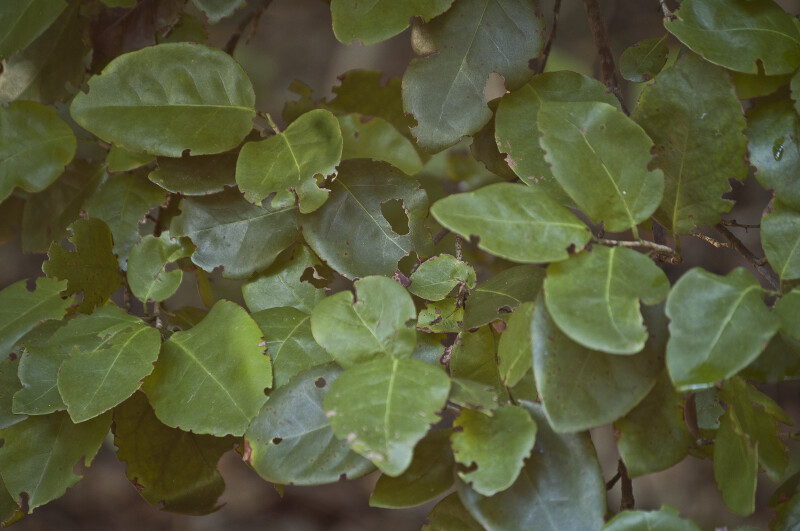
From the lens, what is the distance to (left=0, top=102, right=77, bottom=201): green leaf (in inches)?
34.6

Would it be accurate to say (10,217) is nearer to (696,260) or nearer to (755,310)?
(755,310)

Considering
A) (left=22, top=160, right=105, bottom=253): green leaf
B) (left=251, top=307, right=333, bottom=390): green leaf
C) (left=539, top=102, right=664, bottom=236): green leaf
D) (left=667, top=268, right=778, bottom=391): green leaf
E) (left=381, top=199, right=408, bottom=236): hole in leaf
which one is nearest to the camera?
(left=667, top=268, right=778, bottom=391): green leaf

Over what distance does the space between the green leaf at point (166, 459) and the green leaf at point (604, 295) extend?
0.43 metres

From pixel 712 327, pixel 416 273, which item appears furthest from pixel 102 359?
pixel 712 327

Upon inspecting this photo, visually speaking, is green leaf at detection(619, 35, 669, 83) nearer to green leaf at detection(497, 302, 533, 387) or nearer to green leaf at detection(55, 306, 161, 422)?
green leaf at detection(497, 302, 533, 387)

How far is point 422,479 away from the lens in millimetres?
645

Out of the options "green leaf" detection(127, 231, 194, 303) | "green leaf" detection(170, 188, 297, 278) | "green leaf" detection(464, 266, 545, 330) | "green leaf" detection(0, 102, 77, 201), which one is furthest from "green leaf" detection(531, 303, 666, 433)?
"green leaf" detection(0, 102, 77, 201)

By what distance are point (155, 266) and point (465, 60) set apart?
422mm

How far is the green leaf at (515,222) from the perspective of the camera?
0.56m

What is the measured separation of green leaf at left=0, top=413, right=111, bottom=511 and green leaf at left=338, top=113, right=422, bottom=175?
0.42 metres

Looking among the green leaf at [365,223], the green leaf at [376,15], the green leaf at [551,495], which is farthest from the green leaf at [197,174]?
the green leaf at [551,495]

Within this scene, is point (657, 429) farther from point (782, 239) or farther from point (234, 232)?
point (234, 232)

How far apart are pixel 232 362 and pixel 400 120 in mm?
485

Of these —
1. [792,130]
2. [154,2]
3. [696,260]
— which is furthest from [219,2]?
[696,260]
